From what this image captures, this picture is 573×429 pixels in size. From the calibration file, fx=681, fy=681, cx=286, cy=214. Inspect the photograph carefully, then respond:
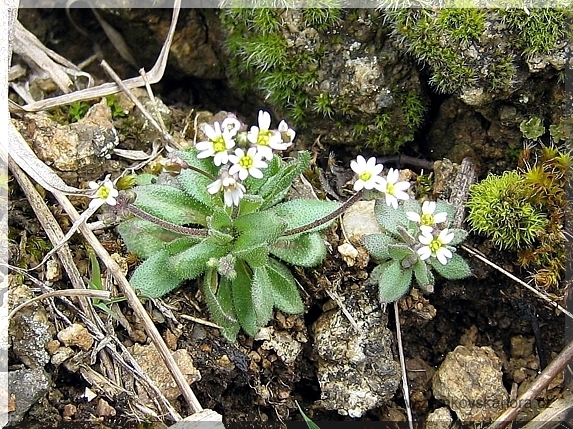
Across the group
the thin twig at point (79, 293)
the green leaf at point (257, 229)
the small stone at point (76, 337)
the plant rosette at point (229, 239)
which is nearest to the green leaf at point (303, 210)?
the plant rosette at point (229, 239)

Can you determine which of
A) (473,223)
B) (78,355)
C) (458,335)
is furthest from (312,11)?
(78,355)

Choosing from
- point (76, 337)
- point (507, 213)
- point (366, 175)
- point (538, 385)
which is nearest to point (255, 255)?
point (366, 175)

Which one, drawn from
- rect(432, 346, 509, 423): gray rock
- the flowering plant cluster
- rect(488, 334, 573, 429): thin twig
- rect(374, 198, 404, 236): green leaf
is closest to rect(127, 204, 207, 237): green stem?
the flowering plant cluster

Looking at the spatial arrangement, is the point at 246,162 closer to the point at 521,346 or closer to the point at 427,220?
the point at 427,220

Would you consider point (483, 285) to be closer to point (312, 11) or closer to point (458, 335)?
point (458, 335)

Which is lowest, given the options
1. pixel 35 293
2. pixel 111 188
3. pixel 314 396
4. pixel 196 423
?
pixel 314 396

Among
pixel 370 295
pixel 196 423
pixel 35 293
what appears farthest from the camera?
pixel 370 295

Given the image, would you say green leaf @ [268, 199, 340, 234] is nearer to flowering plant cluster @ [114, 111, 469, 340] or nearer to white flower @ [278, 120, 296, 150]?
flowering plant cluster @ [114, 111, 469, 340]
